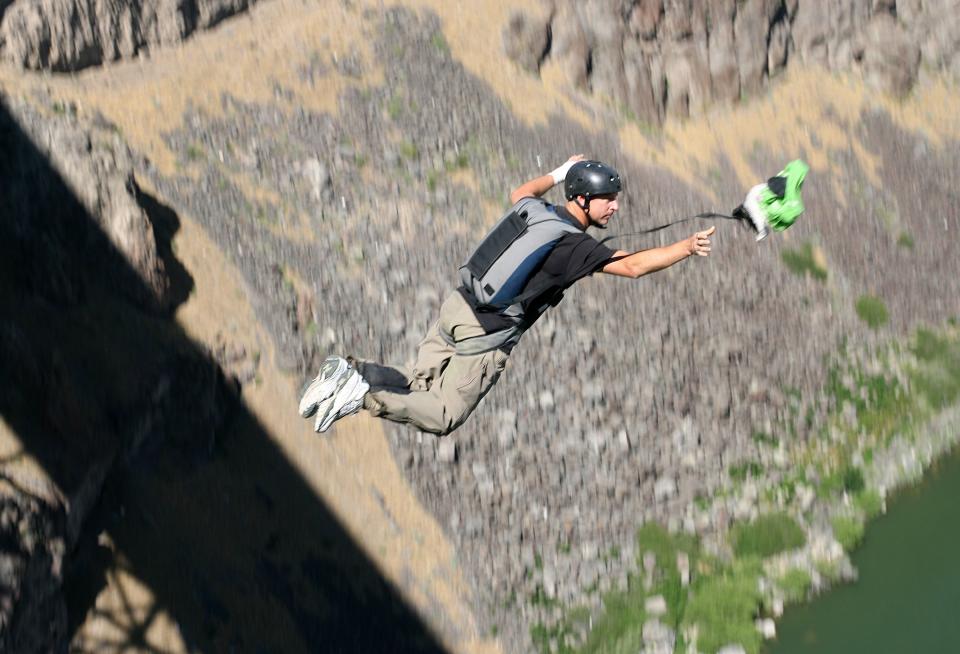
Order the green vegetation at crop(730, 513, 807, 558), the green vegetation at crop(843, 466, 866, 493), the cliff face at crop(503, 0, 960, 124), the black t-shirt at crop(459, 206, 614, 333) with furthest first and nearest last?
the cliff face at crop(503, 0, 960, 124), the green vegetation at crop(843, 466, 866, 493), the green vegetation at crop(730, 513, 807, 558), the black t-shirt at crop(459, 206, 614, 333)

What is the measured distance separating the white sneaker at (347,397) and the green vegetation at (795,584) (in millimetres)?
14269

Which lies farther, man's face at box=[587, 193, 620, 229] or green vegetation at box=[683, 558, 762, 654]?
green vegetation at box=[683, 558, 762, 654]

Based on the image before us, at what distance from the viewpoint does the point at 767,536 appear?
21.0 meters

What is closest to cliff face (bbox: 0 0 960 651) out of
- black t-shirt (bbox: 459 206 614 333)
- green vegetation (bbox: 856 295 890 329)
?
green vegetation (bbox: 856 295 890 329)

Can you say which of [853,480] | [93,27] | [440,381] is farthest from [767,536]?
[93,27]

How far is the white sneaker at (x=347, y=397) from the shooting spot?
371 inches

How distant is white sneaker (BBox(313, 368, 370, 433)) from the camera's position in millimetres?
9430

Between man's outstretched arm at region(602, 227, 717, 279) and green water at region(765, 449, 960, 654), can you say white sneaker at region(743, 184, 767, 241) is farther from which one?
green water at region(765, 449, 960, 654)

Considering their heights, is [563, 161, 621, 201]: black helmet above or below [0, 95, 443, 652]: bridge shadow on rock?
above

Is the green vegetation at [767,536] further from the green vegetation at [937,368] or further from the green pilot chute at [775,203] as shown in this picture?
the green pilot chute at [775,203]

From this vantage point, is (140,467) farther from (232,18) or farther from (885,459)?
(885,459)

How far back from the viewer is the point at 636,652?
1866cm

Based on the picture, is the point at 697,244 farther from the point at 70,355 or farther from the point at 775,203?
the point at 70,355

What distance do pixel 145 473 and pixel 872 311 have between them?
1981cm
